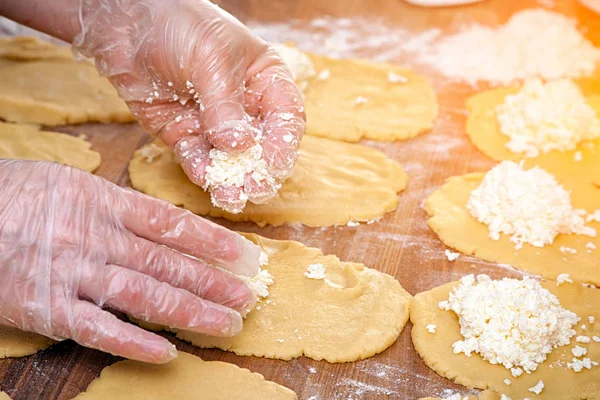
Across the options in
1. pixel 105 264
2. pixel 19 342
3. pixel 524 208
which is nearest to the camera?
pixel 105 264

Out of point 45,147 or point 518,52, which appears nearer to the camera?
point 45,147

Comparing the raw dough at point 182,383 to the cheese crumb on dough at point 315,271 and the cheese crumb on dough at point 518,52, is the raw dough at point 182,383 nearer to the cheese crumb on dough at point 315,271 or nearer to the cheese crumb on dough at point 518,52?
the cheese crumb on dough at point 315,271

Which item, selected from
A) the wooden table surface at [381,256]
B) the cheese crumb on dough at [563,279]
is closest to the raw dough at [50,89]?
the wooden table surface at [381,256]

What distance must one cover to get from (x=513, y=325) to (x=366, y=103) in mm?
1319

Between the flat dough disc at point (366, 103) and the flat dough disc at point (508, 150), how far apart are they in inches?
6.9

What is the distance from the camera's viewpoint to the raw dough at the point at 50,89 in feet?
8.79

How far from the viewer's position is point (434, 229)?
2.27 m

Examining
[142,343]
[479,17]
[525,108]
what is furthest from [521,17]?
[142,343]

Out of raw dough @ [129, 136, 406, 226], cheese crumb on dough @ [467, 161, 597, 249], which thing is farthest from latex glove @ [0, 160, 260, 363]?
cheese crumb on dough @ [467, 161, 597, 249]

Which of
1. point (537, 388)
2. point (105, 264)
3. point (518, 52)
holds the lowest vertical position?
point (518, 52)

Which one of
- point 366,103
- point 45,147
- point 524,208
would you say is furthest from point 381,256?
point 45,147

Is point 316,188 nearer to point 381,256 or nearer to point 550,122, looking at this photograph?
point 381,256

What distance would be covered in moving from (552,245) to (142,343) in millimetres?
1346

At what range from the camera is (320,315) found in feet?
6.30
